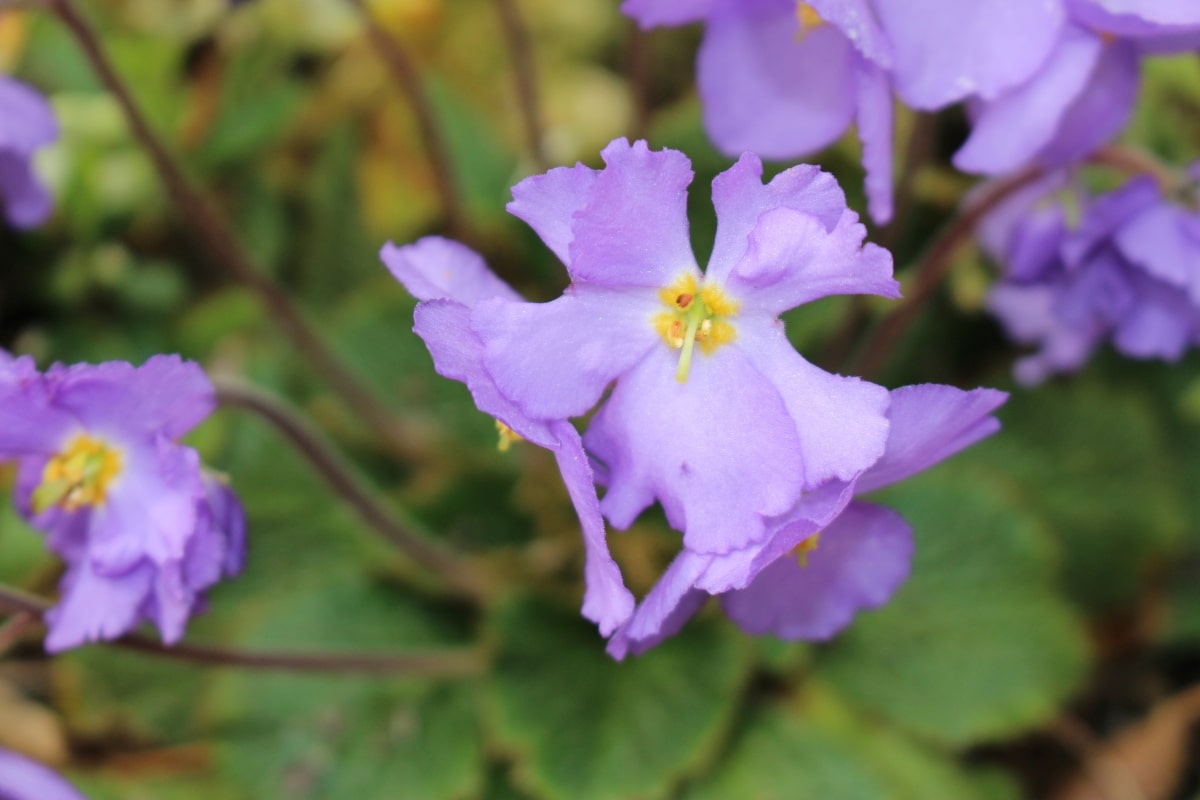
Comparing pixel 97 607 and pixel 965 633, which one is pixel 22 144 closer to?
pixel 97 607

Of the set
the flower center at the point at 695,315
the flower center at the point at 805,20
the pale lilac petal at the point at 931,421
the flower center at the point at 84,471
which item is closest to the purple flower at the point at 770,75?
the flower center at the point at 805,20

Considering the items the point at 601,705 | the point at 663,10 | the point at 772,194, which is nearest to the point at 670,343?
the point at 772,194

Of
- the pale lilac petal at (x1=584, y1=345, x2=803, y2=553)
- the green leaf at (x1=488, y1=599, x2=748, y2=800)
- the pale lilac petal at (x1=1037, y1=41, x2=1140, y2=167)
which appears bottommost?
the green leaf at (x1=488, y1=599, x2=748, y2=800)

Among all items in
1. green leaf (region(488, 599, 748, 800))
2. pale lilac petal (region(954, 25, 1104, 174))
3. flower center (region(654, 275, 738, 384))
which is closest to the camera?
flower center (region(654, 275, 738, 384))

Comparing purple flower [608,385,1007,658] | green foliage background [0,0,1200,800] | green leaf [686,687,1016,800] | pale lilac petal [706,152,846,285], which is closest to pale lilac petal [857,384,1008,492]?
purple flower [608,385,1007,658]

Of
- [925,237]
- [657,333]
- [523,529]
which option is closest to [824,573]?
[657,333]

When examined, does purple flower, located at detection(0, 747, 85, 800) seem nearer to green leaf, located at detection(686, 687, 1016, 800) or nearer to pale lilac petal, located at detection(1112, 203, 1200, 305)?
green leaf, located at detection(686, 687, 1016, 800)
